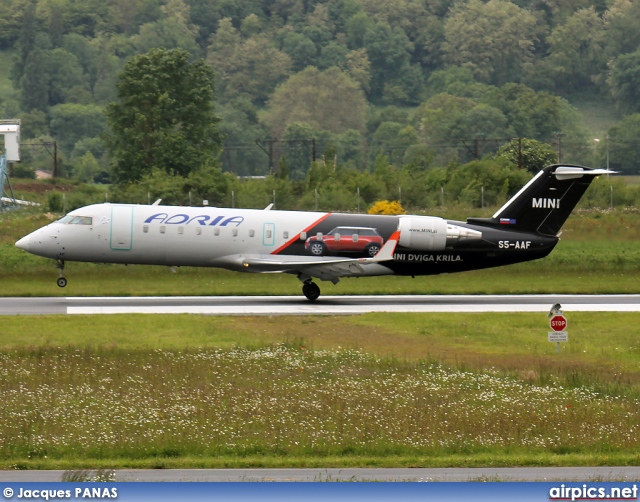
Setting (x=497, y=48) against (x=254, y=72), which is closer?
(x=254, y=72)

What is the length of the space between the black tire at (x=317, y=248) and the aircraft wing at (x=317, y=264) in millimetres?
168

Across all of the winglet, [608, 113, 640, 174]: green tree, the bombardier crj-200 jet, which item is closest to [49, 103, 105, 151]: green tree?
[608, 113, 640, 174]: green tree

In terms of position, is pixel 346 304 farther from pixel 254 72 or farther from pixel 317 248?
pixel 254 72

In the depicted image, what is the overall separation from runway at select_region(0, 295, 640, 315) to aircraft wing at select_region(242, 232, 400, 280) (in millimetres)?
1203

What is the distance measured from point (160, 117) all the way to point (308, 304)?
48526 millimetres

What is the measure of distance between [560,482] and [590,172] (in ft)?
88.3

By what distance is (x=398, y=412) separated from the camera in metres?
23.4

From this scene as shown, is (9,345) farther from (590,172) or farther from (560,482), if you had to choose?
(590,172)

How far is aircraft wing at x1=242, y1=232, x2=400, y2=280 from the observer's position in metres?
40.9

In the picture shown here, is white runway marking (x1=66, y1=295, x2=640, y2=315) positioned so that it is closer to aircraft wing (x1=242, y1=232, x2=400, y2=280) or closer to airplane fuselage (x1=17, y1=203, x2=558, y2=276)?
aircraft wing (x1=242, y1=232, x2=400, y2=280)

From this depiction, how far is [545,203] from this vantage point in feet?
142

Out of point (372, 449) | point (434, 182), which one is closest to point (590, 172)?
point (372, 449)

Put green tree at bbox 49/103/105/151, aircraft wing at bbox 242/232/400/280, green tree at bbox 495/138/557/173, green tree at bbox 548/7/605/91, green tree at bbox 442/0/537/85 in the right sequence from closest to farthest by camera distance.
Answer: aircraft wing at bbox 242/232/400/280, green tree at bbox 495/138/557/173, green tree at bbox 49/103/105/151, green tree at bbox 548/7/605/91, green tree at bbox 442/0/537/85

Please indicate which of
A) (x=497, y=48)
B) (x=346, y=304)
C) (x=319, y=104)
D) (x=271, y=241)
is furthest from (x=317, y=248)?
(x=497, y=48)
